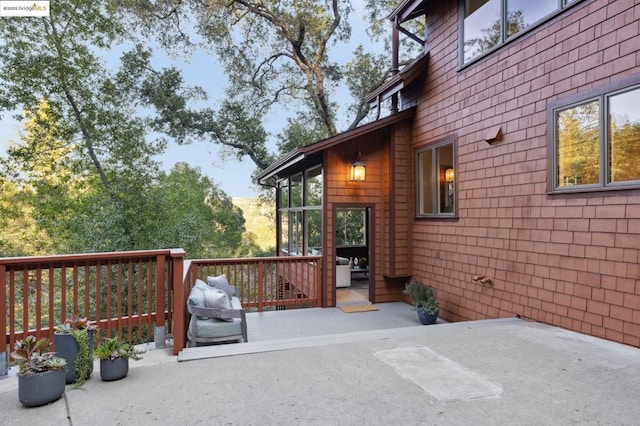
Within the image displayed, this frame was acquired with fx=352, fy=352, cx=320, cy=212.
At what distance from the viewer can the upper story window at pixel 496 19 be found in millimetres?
→ 4270

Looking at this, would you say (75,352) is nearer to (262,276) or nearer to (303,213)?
(262,276)

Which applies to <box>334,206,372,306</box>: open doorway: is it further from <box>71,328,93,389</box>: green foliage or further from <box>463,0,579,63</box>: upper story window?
<box>71,328,93,389</box>: green foliage

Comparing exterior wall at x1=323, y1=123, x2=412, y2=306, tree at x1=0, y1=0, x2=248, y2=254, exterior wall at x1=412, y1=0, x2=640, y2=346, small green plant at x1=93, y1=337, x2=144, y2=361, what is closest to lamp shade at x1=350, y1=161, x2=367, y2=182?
exterior wall at x1=323, y1=123, x2=412, y2=306

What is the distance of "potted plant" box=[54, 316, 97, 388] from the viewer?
8.39 ft

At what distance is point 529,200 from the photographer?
434 centimetres

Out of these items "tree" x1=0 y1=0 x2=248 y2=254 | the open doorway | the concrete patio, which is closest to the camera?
the concrete patio

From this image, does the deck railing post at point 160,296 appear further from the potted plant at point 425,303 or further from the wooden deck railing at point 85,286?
the potted plant at point 425,303

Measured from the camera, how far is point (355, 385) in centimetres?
247

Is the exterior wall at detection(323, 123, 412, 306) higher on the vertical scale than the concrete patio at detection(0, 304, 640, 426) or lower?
higher

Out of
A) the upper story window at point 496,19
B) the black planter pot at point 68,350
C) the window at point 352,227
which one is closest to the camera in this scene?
the black planter pot at point 68,350

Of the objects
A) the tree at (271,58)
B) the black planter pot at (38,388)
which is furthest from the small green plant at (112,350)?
the tree at (271,58)

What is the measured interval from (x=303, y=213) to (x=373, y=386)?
243 inches

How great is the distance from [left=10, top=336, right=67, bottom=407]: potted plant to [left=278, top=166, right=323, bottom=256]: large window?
5.10 metres

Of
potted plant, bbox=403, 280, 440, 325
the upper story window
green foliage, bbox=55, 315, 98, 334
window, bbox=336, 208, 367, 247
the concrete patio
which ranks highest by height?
the upper story window
